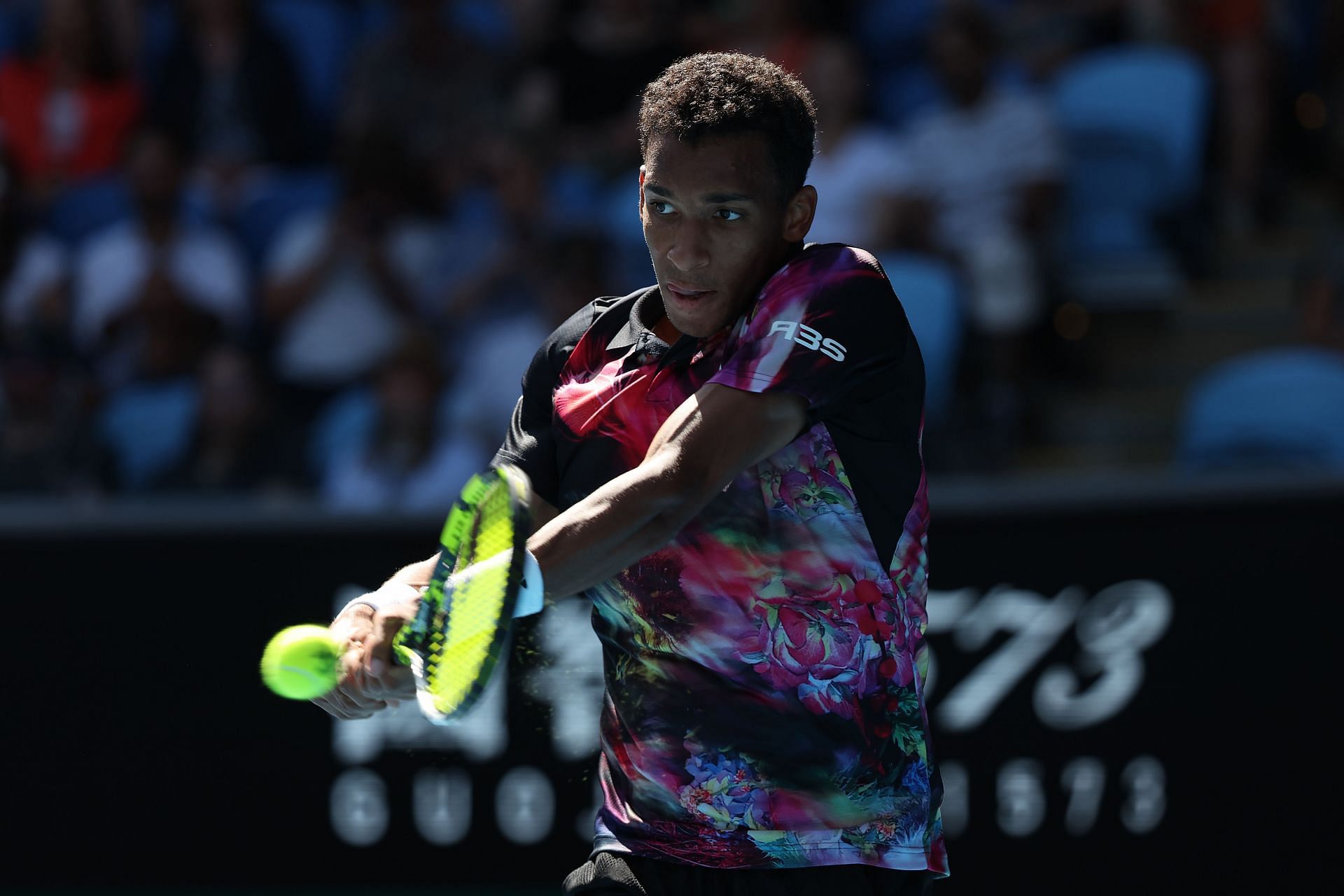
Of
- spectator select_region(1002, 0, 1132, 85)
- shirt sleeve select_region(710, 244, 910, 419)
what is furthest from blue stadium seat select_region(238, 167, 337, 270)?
shirt sleeve select_region(710, 244, 910, 419)

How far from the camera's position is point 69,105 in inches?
316

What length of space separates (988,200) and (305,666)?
526 centimetres

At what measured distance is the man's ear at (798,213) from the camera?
2.54 m

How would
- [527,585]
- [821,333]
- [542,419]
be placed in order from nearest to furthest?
1. [527,585]
2. [821,333]
3. [542,419]

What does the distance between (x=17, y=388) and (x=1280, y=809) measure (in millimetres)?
5063

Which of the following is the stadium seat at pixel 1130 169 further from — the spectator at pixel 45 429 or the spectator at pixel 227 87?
the spectator at pixel 45 429

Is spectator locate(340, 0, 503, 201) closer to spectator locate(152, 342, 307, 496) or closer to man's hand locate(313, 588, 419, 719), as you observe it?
spectator locate(152, 342, 307, 496)

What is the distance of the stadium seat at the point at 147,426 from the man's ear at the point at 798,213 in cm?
477

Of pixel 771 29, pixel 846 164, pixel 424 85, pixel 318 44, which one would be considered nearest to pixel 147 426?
pixel 424 85

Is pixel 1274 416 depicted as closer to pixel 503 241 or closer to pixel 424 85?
pixel 503 241

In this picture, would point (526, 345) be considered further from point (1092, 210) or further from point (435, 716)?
point (435, 716)

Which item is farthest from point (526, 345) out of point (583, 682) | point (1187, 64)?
point (1187, 64)

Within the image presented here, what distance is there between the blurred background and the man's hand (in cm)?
298

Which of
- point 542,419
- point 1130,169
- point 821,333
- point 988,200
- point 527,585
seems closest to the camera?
point 527,585
